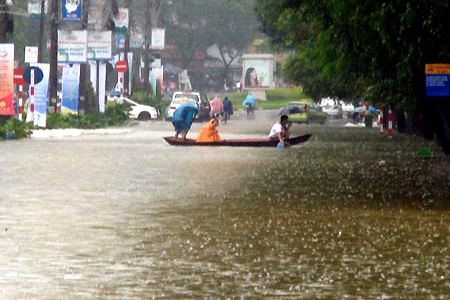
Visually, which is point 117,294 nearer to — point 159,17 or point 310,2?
point 310,2

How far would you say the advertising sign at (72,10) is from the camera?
57.3 metres

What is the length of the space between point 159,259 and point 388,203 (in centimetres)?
757

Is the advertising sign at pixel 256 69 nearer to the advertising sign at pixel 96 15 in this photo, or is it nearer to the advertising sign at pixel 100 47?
the advertising sign at pixel 96 15

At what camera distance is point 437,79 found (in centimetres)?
3014

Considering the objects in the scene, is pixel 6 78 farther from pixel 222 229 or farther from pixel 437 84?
pixel 222 229

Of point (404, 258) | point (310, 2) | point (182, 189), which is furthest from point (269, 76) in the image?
point (404, 258)

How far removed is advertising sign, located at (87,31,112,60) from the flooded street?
31623mm

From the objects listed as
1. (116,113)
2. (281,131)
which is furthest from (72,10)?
Result: (281,131)

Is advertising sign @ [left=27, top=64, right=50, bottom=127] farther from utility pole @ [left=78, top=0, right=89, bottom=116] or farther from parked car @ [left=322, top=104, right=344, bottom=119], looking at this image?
parked car @ [left=322, top=104, right=344, bottom=119]

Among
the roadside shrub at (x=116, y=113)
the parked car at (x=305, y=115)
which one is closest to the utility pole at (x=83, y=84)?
the roadside shrub at (x=116, y=113)

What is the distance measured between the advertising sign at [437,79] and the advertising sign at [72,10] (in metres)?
28.9

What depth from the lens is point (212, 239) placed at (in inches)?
579

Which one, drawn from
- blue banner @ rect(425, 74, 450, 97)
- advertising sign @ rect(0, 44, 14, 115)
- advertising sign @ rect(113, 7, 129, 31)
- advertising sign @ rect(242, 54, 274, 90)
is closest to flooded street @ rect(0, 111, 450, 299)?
blue banner @ rect(425, 74, 450, 97)

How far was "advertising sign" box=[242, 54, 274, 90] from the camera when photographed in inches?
5030
